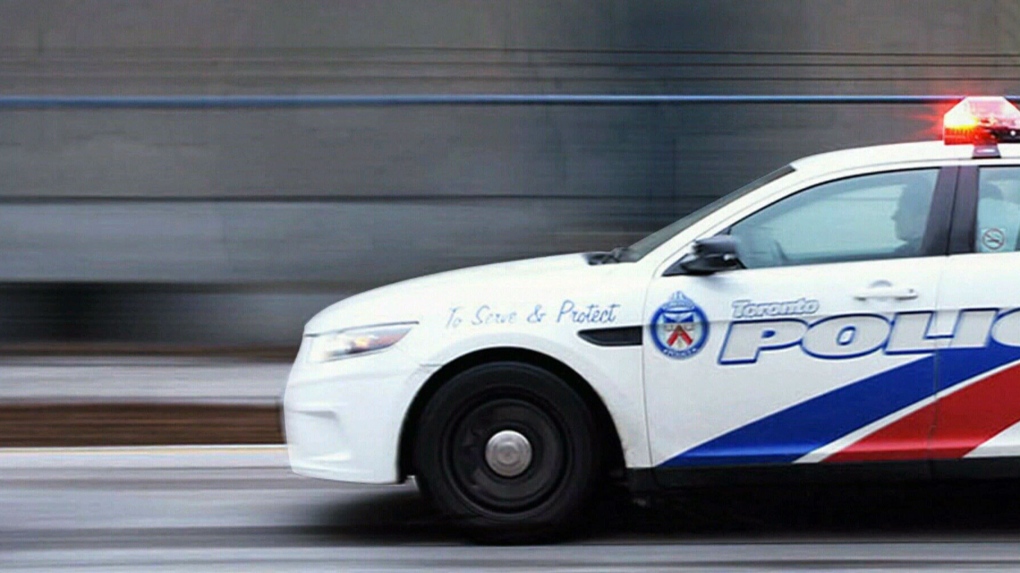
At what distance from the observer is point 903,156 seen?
20.4 feet

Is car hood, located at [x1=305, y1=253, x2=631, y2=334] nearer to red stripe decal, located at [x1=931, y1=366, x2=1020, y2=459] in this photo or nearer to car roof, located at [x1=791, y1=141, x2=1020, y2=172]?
car roof, located at [x1=791, y1=141, x2=1020, y2=172]

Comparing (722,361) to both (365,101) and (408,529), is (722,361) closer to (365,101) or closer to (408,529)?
(408,529)

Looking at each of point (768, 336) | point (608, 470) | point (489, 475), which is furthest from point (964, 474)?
point (489, 475)

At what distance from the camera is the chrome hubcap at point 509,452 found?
605 cm

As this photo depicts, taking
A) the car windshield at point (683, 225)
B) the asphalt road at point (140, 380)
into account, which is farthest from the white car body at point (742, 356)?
the asphalt road at point (140, 380)

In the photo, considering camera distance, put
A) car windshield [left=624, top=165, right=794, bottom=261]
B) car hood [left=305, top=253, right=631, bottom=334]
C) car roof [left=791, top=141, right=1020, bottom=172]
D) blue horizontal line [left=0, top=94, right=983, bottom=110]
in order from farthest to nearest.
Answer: blue horizontal line [left=0, top=94, right=983, bottom=110]
car windshield [left=624, top=165, right=794, bottom=261]
car roof [left=791, top=141, right=1020, bottom=172]
car hood [left=305, top=253, right=631, bottom=334]

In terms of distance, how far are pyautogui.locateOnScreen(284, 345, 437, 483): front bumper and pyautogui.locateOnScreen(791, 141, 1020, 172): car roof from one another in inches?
67.8

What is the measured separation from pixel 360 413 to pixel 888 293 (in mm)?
1978

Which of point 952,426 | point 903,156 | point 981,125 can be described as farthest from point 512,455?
point 981,125

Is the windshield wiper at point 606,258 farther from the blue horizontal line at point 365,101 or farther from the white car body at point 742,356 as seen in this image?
the blue horizontal line at point 365,101

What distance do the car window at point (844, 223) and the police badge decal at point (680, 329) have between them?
0.30 meters

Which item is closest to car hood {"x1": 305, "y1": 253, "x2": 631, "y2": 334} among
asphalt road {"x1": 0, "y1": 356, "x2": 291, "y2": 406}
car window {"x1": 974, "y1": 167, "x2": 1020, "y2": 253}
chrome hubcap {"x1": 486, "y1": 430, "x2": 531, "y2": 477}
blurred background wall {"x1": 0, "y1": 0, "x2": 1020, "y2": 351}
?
chrome hubcap {"x1": 486, "y1": 430, "x2": 531, "y2": 477}

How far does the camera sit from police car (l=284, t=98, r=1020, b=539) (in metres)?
5.89

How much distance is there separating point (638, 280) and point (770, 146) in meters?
5.34
